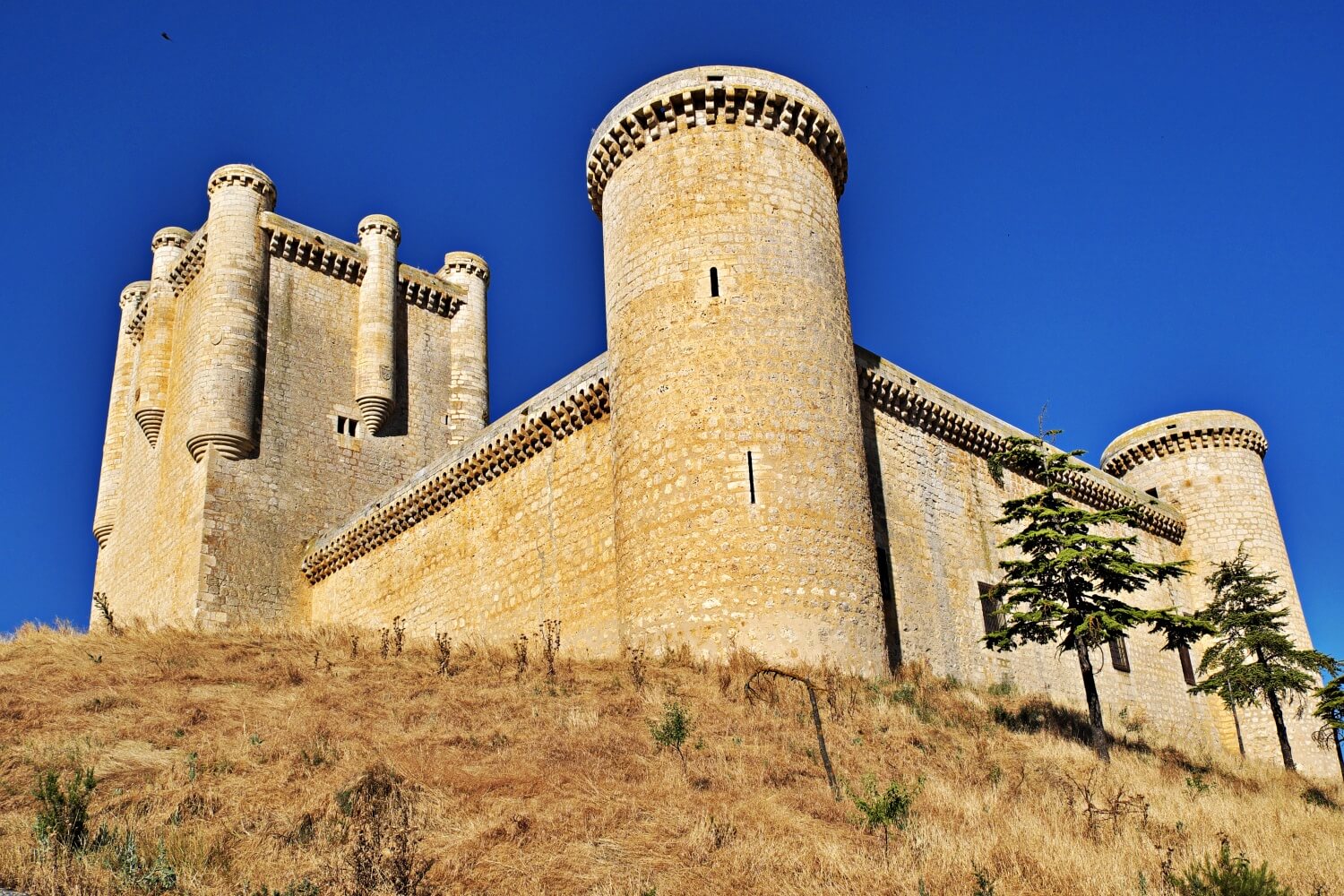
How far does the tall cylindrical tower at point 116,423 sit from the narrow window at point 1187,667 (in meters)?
25.5

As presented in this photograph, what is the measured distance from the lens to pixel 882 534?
56.4 ft

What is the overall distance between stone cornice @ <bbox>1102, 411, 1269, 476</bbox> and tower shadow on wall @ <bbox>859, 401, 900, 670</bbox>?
11548mm

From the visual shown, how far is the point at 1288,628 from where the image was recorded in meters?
23.9

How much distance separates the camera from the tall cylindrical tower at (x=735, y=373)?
14.1 m

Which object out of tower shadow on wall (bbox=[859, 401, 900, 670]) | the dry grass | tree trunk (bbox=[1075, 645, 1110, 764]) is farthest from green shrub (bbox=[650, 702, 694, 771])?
tower shadow on wall (bbox=[859, 401, 900, 670])

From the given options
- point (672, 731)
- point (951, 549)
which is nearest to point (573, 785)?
point (672, 731)

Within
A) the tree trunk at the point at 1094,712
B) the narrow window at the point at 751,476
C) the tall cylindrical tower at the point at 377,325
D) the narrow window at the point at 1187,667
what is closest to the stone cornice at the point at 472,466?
the tall cylindrical tower at the point at 377,325

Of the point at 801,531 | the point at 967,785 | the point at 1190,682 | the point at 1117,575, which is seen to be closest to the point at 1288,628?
the point at 1190,682

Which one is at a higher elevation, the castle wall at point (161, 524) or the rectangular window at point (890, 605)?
the castle wall at point (161, 524)

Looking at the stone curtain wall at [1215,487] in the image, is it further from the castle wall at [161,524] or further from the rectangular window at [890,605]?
the castle wall at [161,524]

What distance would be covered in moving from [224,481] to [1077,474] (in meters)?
17.7

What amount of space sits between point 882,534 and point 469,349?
1564 centimetres

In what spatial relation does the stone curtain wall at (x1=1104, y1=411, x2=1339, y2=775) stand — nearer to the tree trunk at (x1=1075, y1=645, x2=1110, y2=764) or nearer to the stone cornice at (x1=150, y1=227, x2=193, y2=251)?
the tree trunk at (x1=1075, y1=645, x2=1110, y2=764)

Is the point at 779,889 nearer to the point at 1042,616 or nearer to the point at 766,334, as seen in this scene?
the point at 1042,616
